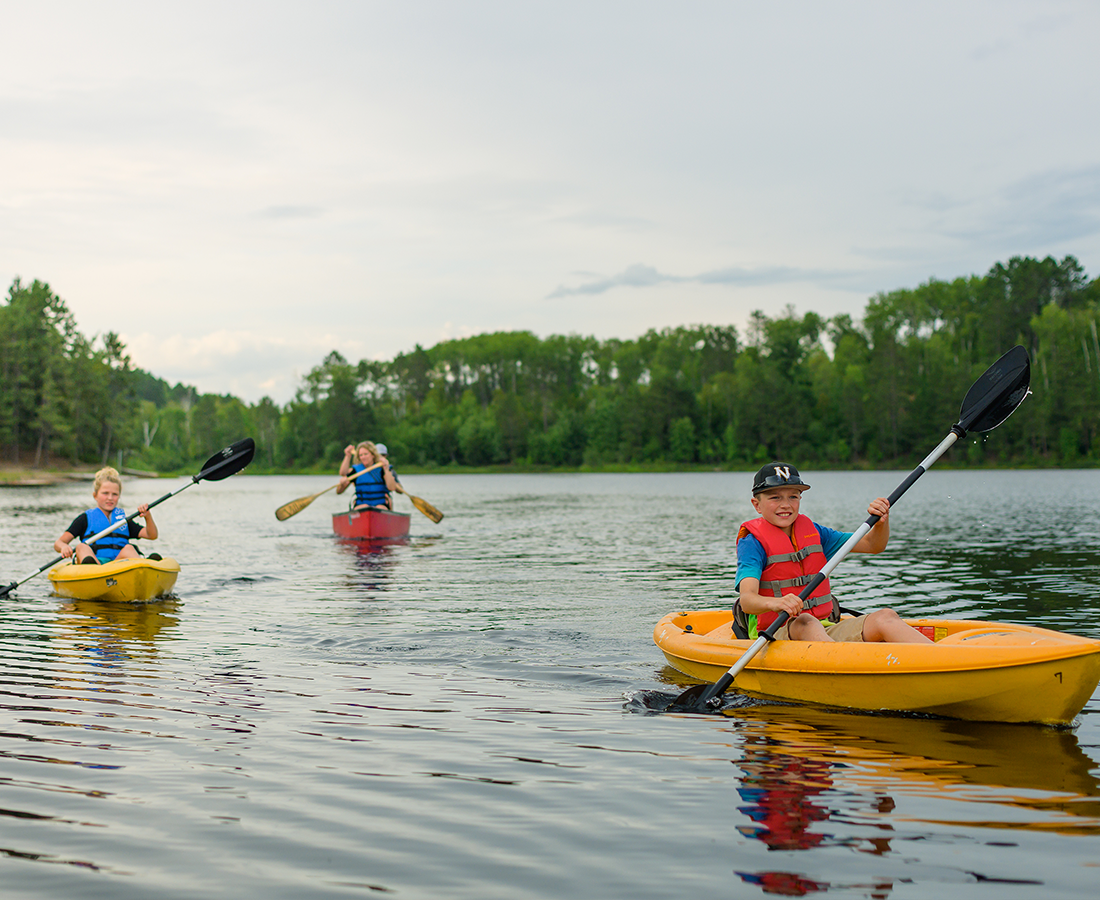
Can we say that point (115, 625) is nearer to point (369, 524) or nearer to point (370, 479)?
point (370, 479)

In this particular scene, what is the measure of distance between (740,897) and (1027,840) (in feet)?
4.19

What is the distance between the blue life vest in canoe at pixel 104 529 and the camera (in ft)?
34.2

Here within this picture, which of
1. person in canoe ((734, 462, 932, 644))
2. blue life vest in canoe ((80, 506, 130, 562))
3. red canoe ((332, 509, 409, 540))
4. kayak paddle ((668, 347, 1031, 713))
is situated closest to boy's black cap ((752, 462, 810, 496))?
person in canoe ((734, 462, 932, 644))

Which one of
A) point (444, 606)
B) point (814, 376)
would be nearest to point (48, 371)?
point (814, 376)

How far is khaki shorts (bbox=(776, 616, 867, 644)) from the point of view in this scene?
6066 mm

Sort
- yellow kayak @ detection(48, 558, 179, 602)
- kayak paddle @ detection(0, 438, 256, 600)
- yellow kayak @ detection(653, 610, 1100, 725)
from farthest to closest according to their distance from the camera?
kayak paddle @ detection(0, 438, 256, 600) → yellow kayak @ detection(48, 558, 179, 602) → yellow kayak @ detection(653, 610, 1100, 725)

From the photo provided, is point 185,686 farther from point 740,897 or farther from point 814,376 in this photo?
point 814,376

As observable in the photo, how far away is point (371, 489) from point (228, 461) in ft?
22.6

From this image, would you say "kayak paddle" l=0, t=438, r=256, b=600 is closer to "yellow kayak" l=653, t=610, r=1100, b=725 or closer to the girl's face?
the girl's face

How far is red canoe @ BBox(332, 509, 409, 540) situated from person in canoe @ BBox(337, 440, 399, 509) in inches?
6.1

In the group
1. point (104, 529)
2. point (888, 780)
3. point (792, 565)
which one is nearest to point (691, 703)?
point (792, 565)

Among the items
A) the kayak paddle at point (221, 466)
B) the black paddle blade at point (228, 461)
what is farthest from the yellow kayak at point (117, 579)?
the black paddle blade at point (228, 461)

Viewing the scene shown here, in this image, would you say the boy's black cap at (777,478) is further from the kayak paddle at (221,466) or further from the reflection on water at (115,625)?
the kayak paddle at (221,466)

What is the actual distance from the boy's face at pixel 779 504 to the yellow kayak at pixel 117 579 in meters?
6.80
